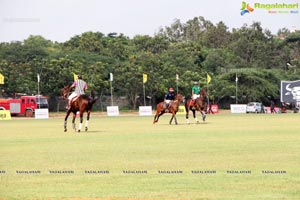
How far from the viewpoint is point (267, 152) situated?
58.6 feet

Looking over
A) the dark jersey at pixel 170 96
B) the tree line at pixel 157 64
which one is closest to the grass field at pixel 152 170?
the dark jersey at pixel 170 96

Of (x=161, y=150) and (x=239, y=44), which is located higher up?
(x=239, y=44)

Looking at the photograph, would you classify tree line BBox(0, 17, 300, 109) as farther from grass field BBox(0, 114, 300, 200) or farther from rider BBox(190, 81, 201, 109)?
grass field BBox(0, 114, 300, 200)

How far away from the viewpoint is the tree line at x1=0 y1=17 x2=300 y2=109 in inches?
3120

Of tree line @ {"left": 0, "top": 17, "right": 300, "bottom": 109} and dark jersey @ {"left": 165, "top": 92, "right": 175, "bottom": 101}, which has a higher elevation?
tree line @ {"left": 0, "top": 17, "right": 300, "bottom": 109}

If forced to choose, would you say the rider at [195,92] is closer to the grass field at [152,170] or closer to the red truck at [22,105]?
the grass field at [152,170]

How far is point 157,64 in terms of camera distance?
290 ft

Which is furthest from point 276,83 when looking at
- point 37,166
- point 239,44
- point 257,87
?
point 37,166

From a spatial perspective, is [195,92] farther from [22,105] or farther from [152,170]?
[22,105]

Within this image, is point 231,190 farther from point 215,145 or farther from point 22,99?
point 22,99

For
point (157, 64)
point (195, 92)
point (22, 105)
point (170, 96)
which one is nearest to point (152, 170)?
point (170, 96)

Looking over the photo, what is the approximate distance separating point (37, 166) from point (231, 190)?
16.7ft

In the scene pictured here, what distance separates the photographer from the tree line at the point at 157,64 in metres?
79.2

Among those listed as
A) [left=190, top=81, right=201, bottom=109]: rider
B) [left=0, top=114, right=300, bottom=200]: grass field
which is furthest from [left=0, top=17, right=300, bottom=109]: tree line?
[left=0, top=114, right=300, bottom=200]: grass field
